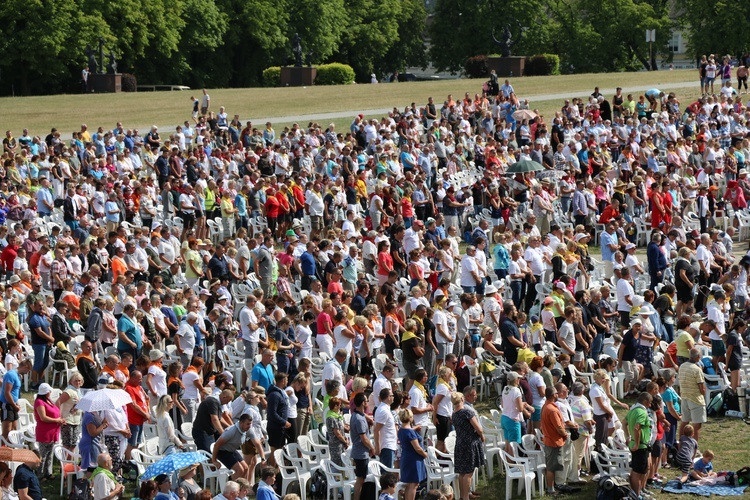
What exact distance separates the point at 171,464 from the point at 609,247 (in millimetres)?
11282

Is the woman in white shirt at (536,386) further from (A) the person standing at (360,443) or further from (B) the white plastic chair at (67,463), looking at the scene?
(B) the white plastic chair at (67,463)

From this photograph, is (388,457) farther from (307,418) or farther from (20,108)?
(20,108)

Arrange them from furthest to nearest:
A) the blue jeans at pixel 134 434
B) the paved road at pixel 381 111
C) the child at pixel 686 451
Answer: the paved road at pixel 381 111, the child at pixel 686 451, the blue jeans at pixel 134 434

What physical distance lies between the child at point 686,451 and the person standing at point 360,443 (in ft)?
12.0

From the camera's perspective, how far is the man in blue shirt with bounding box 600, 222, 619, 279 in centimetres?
2083

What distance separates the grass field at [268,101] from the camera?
4279cm

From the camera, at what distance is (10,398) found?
14.3 m

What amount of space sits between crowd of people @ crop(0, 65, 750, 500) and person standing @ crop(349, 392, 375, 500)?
36 millimetres

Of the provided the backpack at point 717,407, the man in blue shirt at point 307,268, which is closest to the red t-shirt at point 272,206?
the man in blue shirt at point 307,268

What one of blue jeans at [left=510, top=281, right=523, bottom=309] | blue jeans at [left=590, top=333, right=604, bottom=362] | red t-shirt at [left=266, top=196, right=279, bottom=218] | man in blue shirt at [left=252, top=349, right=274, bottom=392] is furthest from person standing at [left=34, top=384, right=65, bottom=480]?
red t-shirt at [left=266, top=196, right=279, bottom=218]

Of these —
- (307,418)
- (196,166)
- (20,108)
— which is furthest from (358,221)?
(20,108)

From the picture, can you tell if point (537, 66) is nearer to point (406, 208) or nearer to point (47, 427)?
point (406, 208)

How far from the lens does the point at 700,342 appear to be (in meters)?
17.3

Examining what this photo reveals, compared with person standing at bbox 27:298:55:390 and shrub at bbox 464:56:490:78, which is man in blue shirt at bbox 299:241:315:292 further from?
shrub at bbox 464:56:490:78
